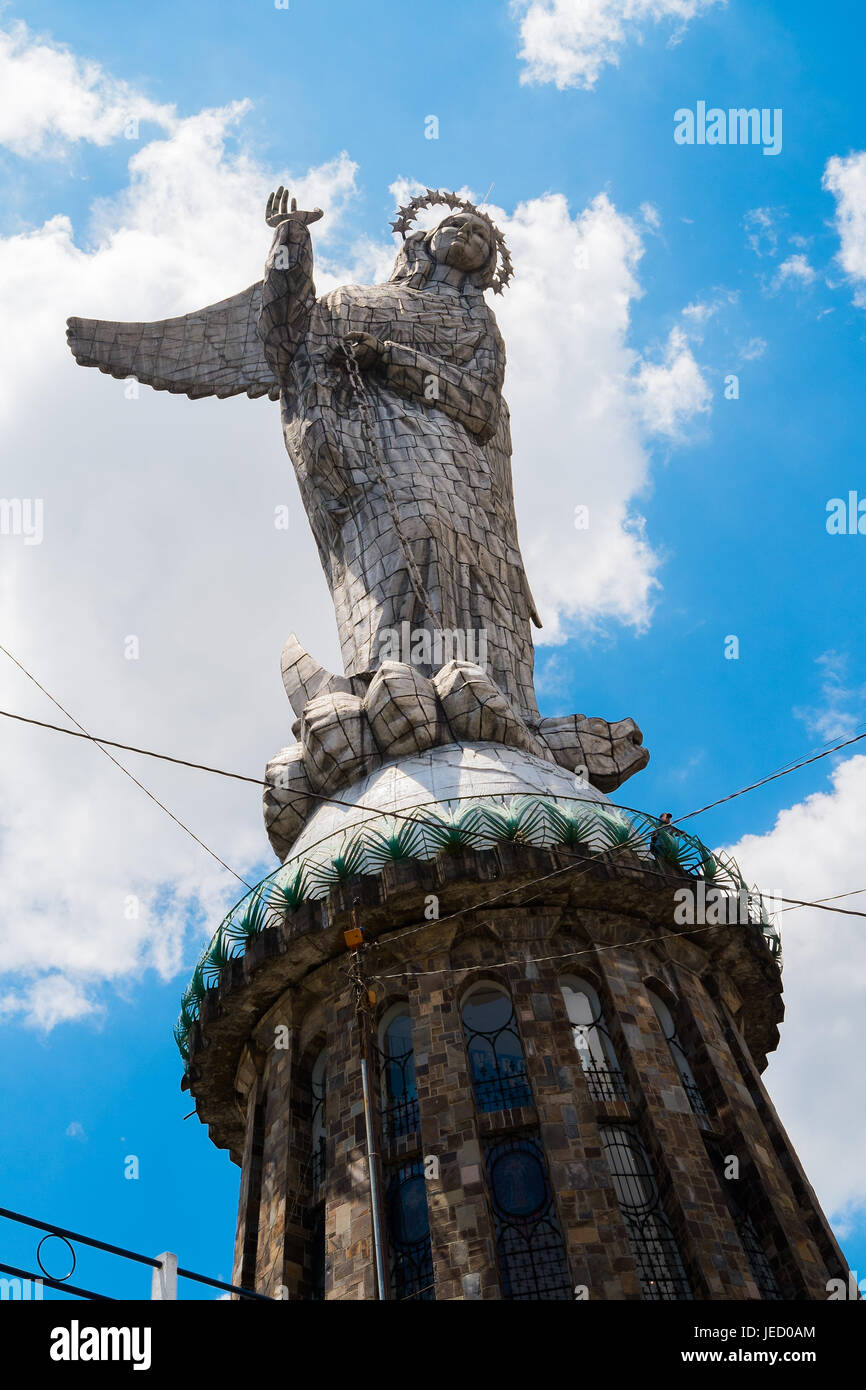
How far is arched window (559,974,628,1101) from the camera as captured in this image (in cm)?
2141

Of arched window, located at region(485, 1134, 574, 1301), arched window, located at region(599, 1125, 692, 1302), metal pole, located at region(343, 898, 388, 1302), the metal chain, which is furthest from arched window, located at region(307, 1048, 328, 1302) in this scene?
the metal chain

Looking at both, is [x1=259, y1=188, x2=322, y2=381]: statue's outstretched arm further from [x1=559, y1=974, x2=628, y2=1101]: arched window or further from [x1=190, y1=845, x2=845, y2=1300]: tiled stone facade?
[x1=559, y1=974, x2=628, y2=1101]: arched window

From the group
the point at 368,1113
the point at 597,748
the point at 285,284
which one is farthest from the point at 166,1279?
the point at 285,284

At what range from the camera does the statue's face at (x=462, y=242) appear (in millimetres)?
37281

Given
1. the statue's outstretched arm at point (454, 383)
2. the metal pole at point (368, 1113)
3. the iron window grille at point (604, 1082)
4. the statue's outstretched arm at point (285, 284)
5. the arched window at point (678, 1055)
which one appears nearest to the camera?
the metal pole at point (368, 1113)

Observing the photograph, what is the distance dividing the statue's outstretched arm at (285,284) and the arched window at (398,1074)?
1733 centimetres

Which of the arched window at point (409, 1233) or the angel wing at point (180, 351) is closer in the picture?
the arched window at point (409, 1233)

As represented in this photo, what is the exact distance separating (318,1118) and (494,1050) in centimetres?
336

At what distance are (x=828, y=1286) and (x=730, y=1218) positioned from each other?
1.85 meters

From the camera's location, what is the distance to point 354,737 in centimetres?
2648

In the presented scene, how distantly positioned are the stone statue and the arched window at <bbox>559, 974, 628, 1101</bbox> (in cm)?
575

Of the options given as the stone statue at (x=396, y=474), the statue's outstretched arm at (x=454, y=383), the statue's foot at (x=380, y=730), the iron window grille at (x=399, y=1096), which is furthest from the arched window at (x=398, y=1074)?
the statue's outstretched arm at (x=454, y=383)

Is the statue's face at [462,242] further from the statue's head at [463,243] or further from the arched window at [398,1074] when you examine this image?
the arched window at [398,1074]

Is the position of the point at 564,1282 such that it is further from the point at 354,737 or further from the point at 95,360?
the point at 95,360
